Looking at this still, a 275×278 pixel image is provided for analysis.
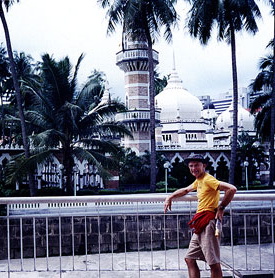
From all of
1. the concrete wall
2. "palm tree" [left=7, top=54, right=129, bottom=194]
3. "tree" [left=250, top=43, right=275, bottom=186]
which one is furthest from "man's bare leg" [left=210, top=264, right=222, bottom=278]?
"tree" [left=250, top=43, right=275, bottom=186]

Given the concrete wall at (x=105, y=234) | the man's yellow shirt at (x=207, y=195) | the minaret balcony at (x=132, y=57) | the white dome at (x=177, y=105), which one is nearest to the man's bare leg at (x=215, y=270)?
the man's yellow shirt at (x=207, y=195)

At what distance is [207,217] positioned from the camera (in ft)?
12.4

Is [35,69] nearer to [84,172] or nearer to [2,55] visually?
[2,55]

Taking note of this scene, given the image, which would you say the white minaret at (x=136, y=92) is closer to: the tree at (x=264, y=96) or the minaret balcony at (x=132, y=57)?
the minaret balcony at (x=132, y=57)

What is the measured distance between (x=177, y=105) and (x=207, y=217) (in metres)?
37.3

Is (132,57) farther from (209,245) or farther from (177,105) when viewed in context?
(209,245)

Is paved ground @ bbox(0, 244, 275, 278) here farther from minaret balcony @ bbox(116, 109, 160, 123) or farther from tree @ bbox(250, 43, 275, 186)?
minaret balcony @ bbox(116, 109, 160, 123)

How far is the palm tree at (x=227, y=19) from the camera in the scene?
17.6m

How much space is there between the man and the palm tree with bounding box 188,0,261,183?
13.9m

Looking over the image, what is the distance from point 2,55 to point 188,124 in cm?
1994

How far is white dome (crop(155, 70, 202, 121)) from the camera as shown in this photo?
134ft

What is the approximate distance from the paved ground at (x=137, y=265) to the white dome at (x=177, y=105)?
96.0 ft

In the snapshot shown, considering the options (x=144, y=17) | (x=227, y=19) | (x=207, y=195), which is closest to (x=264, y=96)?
(x=227, y=19)

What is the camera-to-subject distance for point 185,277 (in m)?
5.13
